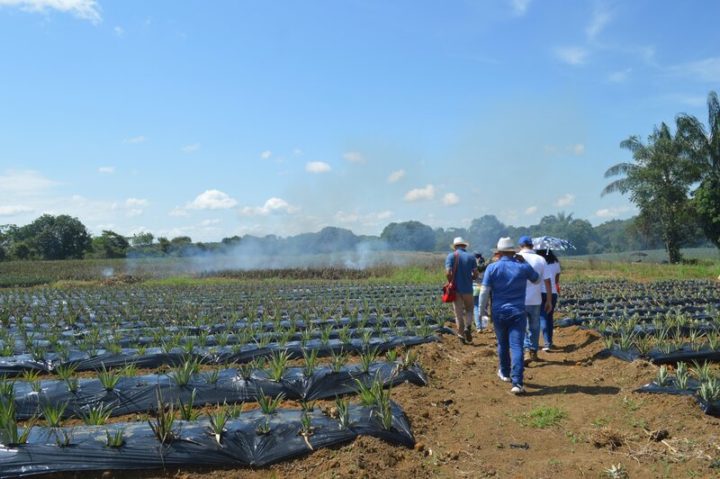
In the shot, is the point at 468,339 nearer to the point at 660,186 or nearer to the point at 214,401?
the point at 214,401

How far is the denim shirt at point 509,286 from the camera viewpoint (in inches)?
214

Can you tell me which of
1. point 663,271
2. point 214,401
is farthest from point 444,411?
point 663,271

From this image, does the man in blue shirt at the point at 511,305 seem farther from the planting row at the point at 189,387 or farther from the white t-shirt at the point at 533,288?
the planting row at the point at 189,387

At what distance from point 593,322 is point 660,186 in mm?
25631

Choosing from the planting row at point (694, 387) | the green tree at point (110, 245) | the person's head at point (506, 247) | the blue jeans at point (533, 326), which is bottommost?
the planting row at point (694, 387)

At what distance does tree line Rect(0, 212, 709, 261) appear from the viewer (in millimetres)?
38031

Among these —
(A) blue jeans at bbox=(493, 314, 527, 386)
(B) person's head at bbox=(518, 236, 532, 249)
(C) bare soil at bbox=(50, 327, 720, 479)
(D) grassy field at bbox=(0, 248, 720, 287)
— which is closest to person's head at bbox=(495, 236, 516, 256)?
(A) blue jeans at bbox=(493, 314, 527, 386)

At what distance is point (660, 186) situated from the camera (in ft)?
98.1

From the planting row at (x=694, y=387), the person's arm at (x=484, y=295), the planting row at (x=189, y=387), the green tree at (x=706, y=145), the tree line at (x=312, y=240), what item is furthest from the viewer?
the tree line at (x=312, y=240)

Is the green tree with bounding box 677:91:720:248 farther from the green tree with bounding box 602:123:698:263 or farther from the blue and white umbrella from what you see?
the blue and white umbrella

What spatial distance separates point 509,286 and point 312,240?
1590 inches

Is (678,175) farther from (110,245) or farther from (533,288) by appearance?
(110,245)

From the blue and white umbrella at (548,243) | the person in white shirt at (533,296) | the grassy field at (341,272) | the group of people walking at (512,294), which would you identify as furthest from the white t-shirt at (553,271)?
the grassy field at (341,272)

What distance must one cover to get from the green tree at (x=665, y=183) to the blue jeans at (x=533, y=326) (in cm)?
2761
